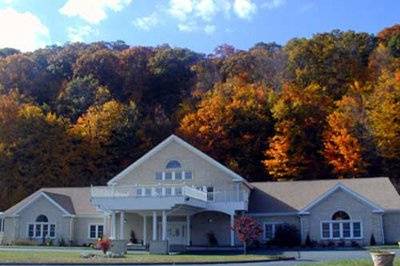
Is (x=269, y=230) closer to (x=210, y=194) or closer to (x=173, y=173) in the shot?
(x=210, y=194)

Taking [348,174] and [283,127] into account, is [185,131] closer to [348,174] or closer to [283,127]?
[283,127]

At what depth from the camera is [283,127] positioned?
216 feet

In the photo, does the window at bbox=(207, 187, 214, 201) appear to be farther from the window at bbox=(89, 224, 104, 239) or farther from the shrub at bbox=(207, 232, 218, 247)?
the window at bbox=(89, 224, 104, 239)

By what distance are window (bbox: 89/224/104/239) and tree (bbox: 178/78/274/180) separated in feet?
61.9

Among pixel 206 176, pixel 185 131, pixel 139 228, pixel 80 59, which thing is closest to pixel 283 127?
pixel 185 131

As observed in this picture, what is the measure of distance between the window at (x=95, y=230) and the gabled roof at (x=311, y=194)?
503 inches

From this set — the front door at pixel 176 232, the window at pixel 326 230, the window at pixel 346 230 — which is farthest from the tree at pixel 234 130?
the window at pixel 346 230

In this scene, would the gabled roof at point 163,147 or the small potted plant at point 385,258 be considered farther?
the gabled roof at point 163,147

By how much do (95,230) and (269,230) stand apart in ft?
48.5

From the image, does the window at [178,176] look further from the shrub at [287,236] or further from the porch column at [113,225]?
the shrub at [287,236]

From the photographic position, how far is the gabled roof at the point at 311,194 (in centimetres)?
4616

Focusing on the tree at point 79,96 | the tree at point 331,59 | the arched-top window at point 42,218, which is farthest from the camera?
the tree at point 79,96

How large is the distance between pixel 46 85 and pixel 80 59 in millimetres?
7728

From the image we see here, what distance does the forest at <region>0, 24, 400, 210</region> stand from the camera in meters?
63.7
